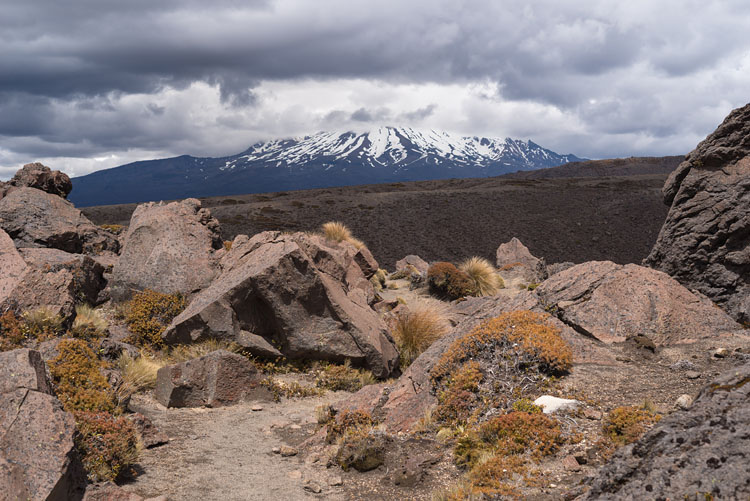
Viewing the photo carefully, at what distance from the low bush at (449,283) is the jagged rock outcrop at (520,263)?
3928mm

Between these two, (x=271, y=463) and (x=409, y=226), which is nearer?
(x=271, y=463)

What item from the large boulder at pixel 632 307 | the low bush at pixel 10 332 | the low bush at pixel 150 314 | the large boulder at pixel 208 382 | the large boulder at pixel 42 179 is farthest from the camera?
the large boulder at pixel 42 179

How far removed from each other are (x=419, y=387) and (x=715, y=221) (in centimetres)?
738

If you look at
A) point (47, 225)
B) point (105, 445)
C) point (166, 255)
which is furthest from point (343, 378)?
point (47, 225)

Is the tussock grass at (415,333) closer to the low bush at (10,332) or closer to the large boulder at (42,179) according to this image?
the low bush at (10,332)

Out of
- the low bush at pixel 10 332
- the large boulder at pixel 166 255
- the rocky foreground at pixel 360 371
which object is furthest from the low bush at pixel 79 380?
the large boulder at pixel 166 255

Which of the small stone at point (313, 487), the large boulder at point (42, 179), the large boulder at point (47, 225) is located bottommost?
the small stone at point (313, 487)

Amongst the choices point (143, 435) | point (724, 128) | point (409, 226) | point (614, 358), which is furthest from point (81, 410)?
point (409, 226)

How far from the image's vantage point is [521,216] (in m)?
52.6

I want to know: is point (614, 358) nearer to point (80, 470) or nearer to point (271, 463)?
point (271, 463)

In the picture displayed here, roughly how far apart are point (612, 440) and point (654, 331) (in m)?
3.25

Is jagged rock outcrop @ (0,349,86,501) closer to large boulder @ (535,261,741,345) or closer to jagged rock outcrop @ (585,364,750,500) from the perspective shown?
jagged rock outcrop @ (585,364,750,500)

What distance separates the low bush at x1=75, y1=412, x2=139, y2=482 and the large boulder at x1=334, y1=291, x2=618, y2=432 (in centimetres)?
297

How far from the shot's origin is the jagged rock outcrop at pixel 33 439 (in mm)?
4277
